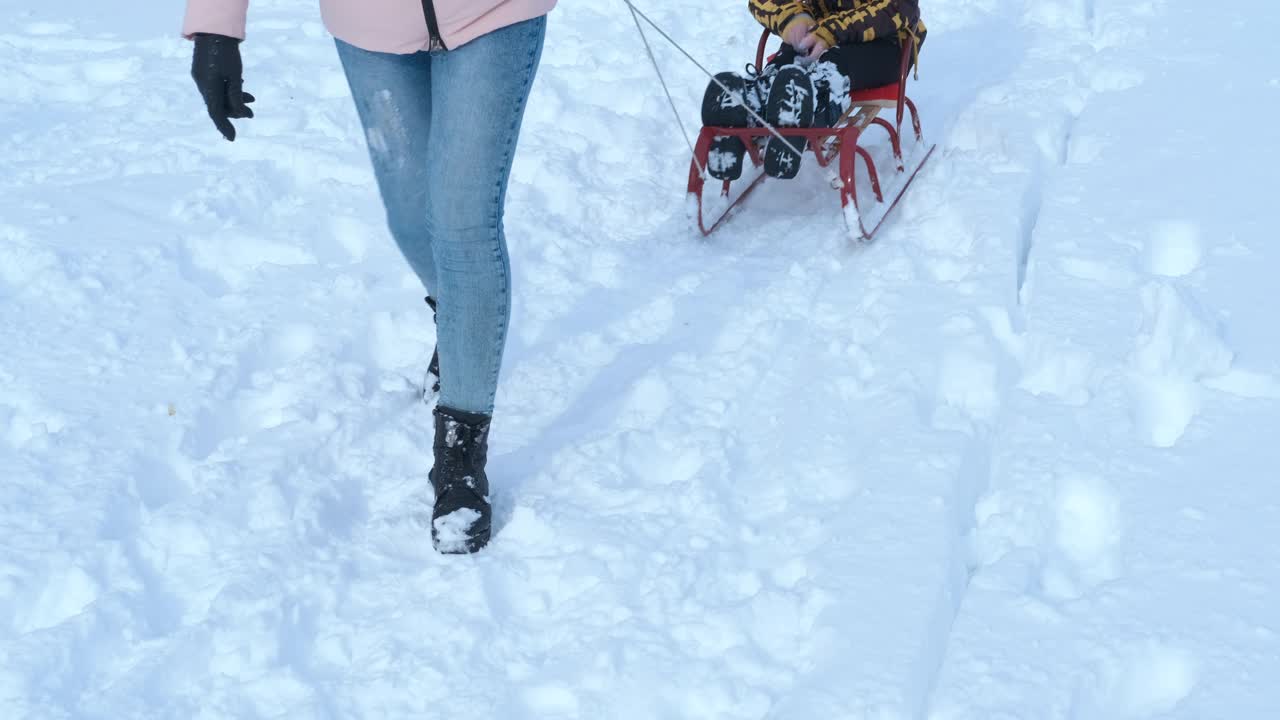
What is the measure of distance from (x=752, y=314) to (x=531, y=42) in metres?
1.28

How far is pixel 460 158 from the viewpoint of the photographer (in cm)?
215

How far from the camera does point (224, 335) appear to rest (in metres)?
3.05

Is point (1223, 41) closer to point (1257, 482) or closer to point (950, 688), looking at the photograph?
point (1257, 482)

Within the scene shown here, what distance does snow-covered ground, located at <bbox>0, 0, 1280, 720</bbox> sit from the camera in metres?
2.03

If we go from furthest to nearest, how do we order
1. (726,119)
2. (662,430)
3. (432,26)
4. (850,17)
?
(850,17)
(726,119)
(662,430)
(432,26)

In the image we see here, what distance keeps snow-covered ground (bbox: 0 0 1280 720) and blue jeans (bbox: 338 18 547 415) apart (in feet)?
1.34

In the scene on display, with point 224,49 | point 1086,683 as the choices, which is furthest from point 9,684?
point 1086,683

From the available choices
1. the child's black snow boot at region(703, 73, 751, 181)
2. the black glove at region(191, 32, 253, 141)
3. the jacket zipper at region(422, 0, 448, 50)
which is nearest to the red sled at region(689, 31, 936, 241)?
the child's black snow boot at region(703, 73, 751, 181)

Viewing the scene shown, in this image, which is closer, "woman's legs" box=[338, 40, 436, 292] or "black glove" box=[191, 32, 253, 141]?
"black glove" box=[191, 32, 253, 141]

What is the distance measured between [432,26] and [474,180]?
282 millimetres

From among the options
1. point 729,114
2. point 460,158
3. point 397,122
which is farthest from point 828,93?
point 460,158

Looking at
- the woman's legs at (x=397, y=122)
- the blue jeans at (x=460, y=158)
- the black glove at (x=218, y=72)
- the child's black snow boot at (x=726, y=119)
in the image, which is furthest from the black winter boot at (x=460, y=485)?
the child's black snow boot at (x=726, y=119)

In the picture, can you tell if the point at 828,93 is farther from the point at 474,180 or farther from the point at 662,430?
the point at 474,180

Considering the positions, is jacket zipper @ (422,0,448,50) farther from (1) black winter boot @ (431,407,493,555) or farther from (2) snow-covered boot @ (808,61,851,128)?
(2) snow-covered boot @ (808,61,851,128)
